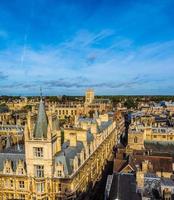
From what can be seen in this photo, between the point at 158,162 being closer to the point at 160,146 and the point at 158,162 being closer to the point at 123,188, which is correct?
the point at 160,146

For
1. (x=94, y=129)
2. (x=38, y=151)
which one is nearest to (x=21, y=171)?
(x=38, y=151)

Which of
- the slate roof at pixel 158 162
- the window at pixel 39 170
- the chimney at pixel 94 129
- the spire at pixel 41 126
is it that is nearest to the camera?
the spire at pixel 41 126

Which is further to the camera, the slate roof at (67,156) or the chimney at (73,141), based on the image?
the chimney at (73,141)

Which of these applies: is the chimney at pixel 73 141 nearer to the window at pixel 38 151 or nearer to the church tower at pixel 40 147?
the church tower at pixel 40 147

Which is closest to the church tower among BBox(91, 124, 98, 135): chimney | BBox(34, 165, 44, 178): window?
BBox(34, 165, 44, 178): window

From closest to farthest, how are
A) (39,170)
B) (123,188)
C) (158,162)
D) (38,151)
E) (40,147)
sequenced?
1. (123,188)
2. (40,147)
3. (38,151)
4. (39,170)
5. (158,162)

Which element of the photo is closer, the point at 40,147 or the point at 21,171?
the point at 40,147

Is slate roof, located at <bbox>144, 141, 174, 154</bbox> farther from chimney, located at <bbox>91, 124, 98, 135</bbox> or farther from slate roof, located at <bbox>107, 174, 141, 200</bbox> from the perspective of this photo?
slate roof, located at <bbox>107, 174, 141, 200</bbox>

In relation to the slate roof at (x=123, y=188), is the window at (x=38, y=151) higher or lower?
higher

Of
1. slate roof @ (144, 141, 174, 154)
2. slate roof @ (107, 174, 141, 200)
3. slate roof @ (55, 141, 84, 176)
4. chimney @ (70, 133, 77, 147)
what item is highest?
chimney @ (70, 133, 77, 147)

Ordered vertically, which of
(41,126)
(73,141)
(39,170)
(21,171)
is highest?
(41,126)

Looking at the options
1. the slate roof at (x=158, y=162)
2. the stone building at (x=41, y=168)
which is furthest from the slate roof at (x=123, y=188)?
the slate roof at (x=158, y=162)

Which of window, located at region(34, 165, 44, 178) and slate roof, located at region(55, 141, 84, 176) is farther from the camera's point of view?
slate roof, located at region(55, 141, 84, 176)
